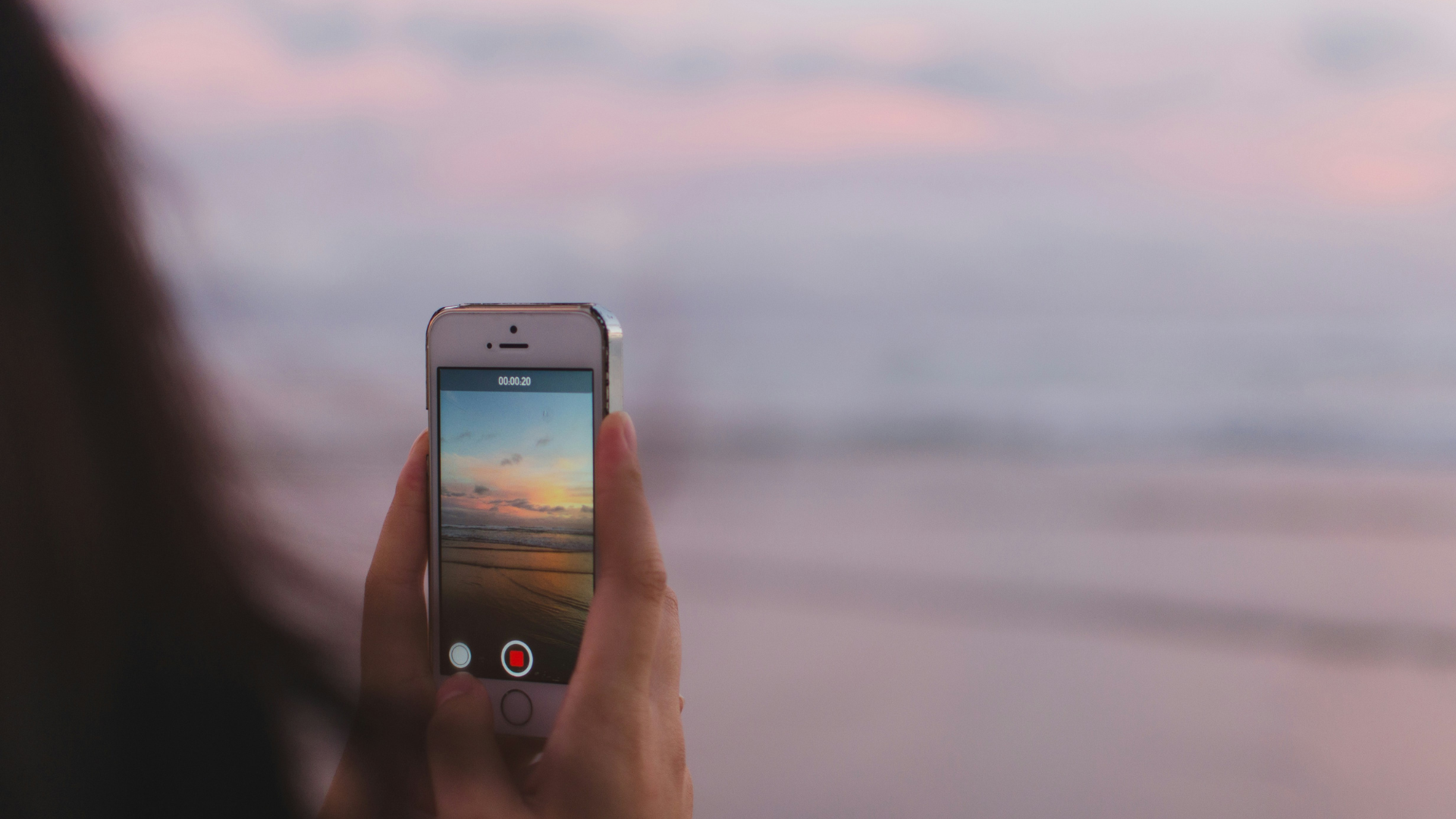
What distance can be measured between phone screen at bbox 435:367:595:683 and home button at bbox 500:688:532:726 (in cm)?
1

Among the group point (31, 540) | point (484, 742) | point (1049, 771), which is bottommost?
point (1049, 771)

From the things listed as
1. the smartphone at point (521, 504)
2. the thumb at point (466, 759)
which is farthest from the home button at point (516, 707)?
the thumb at point (466, 759)

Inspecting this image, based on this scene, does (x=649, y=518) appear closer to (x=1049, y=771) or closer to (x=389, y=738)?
(x=389, y=738)

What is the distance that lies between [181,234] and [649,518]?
0.24 metres

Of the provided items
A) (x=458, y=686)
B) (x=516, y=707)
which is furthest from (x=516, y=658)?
(x=458, y=686)

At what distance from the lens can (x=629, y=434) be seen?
1.31 feet

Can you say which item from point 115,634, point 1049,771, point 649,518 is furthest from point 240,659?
point 1049,771

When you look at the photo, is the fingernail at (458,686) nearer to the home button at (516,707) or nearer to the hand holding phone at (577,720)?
the hand holding phone at (577,720)

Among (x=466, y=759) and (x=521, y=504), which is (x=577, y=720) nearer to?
(x=466, y=759)

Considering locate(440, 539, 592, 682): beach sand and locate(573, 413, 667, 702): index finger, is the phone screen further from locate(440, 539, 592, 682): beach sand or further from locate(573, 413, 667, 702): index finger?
locate(573, 413, 667, 702): index finger

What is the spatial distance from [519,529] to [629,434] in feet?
0.43

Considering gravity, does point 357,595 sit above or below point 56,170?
below

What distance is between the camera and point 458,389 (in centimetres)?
53

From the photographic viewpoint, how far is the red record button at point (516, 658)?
504 millimetres
